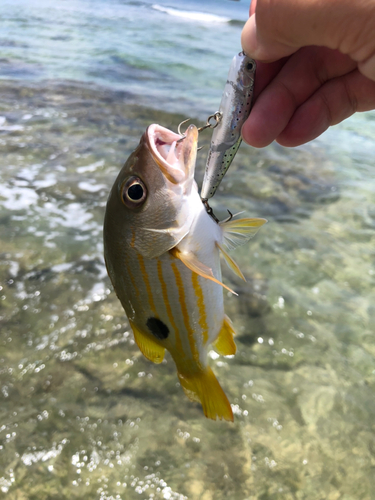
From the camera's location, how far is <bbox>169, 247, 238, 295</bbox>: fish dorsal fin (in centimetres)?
153

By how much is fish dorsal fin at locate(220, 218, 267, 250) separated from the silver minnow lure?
237 mm

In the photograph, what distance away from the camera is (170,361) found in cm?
324

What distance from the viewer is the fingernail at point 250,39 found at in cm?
179

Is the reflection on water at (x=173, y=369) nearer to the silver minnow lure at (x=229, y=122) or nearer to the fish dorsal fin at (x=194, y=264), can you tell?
the fish dorsal fin at (x=194, y=264)

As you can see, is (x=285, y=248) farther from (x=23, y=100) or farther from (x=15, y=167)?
(x=23, y=100)

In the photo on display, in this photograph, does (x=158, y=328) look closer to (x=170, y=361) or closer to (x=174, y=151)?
(x=174, y=151)

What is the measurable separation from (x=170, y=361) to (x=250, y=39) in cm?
247

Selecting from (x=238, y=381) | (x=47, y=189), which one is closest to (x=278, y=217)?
(x=238, y=381)

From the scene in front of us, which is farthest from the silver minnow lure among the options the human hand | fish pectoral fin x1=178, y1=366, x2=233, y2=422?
fish pectoral fin x1=178, y1=366, x2=233, y2=422

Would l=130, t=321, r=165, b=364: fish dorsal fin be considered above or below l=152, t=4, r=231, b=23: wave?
above

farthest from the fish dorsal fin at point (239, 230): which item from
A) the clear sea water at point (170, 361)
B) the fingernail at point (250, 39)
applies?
the clear sea water at point (170, 361)

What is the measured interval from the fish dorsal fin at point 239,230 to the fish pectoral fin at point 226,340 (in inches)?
17.1

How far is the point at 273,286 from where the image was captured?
403cm

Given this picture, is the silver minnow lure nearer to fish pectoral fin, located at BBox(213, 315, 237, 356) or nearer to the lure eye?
the lure eye
